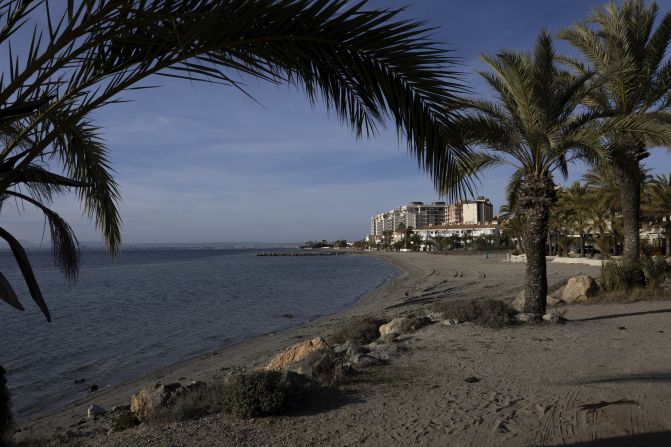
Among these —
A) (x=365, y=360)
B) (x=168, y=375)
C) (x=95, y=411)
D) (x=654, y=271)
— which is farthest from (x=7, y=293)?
(x=654, y=271)

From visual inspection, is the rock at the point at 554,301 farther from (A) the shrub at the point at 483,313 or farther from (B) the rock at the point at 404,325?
(B) the rock at the point at 404,325

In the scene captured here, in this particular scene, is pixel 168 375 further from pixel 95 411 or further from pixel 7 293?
pixel 7 293

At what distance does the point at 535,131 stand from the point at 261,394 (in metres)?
7.63

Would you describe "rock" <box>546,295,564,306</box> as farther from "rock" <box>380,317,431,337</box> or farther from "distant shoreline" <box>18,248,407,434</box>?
"distant shoreline" <box>18,248,407,434</box>

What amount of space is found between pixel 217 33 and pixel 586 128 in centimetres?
954

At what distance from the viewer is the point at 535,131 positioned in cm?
1005

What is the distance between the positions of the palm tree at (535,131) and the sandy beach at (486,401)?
6.98ft

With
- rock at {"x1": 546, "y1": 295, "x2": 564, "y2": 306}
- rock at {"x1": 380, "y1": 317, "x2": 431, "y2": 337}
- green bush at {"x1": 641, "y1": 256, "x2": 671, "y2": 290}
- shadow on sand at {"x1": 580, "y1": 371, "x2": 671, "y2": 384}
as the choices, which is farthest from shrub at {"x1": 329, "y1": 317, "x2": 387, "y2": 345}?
green bush at {"x1": 641, "y1": 256, "x2": 671, "y2": 290}

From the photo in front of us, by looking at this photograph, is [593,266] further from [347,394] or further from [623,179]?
[347,394]

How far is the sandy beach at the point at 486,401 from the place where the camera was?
4.47 meters

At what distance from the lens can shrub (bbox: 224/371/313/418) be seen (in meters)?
5.17

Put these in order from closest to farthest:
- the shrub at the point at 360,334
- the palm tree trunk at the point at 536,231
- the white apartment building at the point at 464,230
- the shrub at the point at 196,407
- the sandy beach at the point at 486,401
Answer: the sandy beach at the point at 486,401 < the shrub at the point at 196,407 < the palm tree trunk at the point at 536,231 < the shrub at the point at 360,334 < the white apartment building at the point at 464,230

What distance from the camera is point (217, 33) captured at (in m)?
2.43

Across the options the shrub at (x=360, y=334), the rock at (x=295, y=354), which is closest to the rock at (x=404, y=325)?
the shrub at (x=360, y=334)
